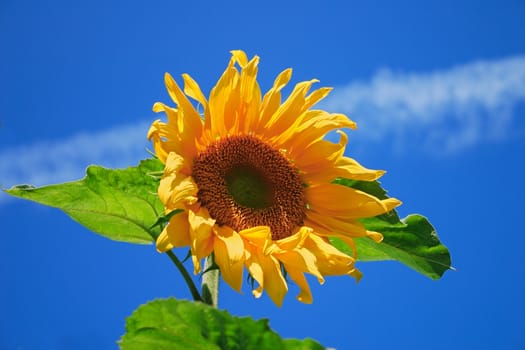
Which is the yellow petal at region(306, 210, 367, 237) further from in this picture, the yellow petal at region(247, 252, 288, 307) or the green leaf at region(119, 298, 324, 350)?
the green leaf at region(119, 298, 324, 350)

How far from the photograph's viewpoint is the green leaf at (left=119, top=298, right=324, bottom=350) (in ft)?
6.25

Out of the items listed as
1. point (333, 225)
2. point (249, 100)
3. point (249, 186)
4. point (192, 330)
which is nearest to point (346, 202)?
point (333, 225)

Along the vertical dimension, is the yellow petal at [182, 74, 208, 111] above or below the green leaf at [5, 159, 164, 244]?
above

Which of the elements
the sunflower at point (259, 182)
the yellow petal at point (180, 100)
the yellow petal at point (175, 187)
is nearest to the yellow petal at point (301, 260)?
the sunflower at point (259, 182)

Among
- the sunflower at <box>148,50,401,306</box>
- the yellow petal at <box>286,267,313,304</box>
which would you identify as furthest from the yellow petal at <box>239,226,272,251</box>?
the yellow petal at <box>286,267,313,304</box>

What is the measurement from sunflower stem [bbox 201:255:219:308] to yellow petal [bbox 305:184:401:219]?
2.06 feet

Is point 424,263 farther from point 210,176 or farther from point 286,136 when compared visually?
point 210,176

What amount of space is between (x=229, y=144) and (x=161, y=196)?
2.13 ft

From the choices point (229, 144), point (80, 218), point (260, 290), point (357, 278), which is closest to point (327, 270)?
point (357, 278)

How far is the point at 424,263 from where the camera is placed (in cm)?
296

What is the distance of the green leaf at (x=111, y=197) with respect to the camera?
256cm

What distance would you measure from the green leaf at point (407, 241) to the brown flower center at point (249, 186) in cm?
21

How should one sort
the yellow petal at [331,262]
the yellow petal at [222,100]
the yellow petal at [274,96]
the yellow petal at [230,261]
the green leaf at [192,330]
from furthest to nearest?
the yellow petal at [274,96]
the yellow petal at [222,100]
the yellow petal at [331,262]
the yellow petal at [230,261]
the green leaf at [192,330]

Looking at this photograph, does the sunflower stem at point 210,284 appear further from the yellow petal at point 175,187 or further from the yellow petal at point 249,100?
the yellow petal at point 249,100
